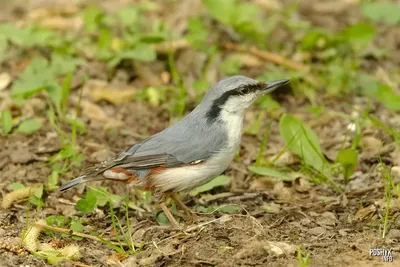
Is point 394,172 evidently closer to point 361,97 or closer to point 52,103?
point 361,97

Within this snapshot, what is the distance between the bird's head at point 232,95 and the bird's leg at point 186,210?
2.36 feet

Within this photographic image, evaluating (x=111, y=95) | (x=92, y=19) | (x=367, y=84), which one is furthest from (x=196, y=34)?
(x=367, y=84)

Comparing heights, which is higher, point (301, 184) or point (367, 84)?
point (367, 84)

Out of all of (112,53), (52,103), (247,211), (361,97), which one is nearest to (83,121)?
(52,103)

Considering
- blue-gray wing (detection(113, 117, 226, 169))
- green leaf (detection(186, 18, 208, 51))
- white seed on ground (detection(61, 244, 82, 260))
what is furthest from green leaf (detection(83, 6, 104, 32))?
white seed on ground (detection(61, 244, 82, 260))

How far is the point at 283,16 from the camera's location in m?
9.55

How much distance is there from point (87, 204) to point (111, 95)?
8.62 ft

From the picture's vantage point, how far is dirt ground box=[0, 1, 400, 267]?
492 cm

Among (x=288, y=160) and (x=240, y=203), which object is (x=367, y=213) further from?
(x=288, y=160)

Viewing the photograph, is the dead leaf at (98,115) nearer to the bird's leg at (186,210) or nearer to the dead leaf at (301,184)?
the bird's leg at (186,210)

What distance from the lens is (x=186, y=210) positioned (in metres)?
5.81

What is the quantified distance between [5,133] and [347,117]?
3432mm

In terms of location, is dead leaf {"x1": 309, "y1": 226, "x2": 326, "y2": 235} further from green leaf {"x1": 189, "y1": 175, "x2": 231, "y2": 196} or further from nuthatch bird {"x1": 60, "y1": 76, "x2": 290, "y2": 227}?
green leaf {"x1": 189, "y1": 175, "x2": 231, "y2": 196}

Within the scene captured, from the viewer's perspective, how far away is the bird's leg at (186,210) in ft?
18.7
